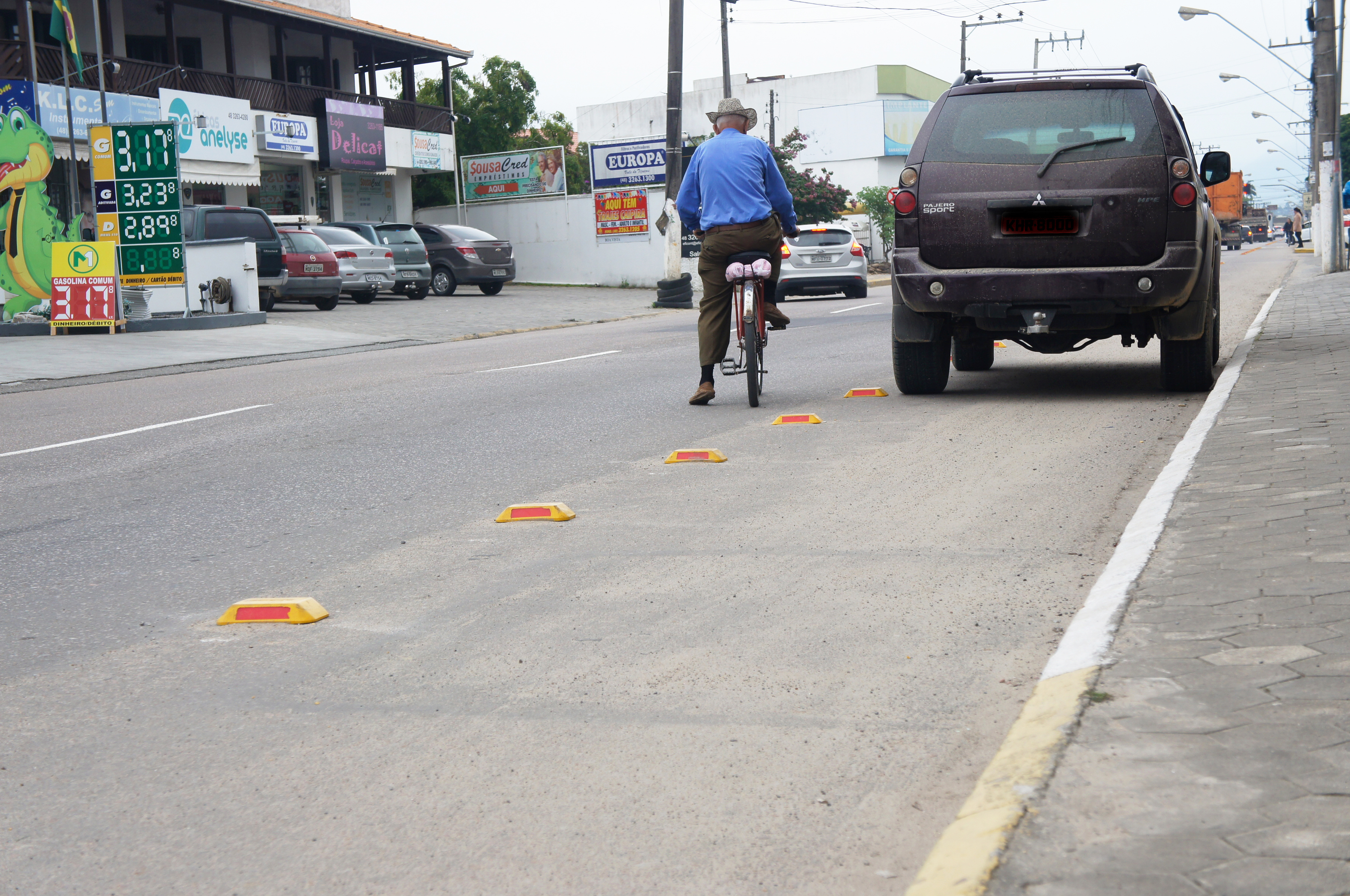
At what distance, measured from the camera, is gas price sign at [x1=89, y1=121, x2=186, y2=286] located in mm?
19922

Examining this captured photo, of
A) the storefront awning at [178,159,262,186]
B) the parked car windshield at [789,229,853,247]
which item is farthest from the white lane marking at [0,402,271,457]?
the storefront awning at [178,159,262,186]

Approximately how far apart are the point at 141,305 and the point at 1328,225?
898 inches

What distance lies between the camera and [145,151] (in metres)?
20.0

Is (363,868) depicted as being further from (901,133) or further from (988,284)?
(901,133)

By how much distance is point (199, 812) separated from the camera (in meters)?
3.04

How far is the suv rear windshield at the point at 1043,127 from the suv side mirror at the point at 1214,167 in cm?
119

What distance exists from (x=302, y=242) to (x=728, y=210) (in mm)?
17534

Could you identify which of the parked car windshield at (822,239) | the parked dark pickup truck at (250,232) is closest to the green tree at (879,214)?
the parked car windshield at (822,239)

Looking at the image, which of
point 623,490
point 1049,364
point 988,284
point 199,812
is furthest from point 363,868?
point 1049,364

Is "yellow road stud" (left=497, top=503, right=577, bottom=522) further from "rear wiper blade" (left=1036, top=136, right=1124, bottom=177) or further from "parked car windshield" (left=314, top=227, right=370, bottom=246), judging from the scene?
"parked car windshield" (left=314, top=227, right=370, bottom=246)

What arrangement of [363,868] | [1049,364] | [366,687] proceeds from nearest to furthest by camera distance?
[363,868] → [366,687] → [1049,364]

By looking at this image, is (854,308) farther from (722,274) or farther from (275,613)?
(275,613)

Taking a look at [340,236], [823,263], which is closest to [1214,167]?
[823,263]

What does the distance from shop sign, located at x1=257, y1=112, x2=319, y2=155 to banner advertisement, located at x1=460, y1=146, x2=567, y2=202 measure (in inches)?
268
